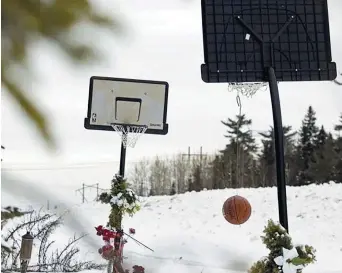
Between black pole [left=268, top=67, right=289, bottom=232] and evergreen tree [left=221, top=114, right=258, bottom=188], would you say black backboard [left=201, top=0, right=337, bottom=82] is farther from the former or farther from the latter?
evergreen tree [left=221, top=114, right=258, bottom=188]

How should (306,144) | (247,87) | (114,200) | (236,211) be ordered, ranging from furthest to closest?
1. (306,144)
2. (236,211)
3. (114,200)
4. (247,87)

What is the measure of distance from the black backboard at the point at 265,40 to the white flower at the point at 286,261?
0.56 meters

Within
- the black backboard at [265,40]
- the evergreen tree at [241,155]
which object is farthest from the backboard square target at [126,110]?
the evergreen tree at [241,155]

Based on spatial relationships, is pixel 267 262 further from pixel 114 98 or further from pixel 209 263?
pixel 209 263

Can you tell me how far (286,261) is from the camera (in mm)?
1138

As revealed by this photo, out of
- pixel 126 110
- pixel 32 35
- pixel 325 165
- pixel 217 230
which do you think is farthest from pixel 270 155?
→ pixel 32 35

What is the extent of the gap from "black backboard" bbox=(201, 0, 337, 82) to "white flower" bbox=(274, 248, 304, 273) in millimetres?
562

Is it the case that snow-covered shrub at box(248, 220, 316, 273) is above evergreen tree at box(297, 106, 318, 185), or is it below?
below

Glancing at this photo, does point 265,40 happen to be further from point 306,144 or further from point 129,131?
point 306,144

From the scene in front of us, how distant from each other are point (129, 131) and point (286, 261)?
1.18 metres

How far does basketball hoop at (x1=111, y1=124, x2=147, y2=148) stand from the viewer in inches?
79.3

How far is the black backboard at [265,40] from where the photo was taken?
1523mm

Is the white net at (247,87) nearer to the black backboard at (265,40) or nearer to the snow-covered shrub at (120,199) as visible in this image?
the black backboard at (265,40)

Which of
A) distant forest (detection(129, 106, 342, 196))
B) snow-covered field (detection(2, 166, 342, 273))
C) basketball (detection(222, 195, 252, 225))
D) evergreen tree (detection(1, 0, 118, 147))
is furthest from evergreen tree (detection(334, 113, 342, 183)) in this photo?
evergreen tree (detection(1, 0, 118, 147))
